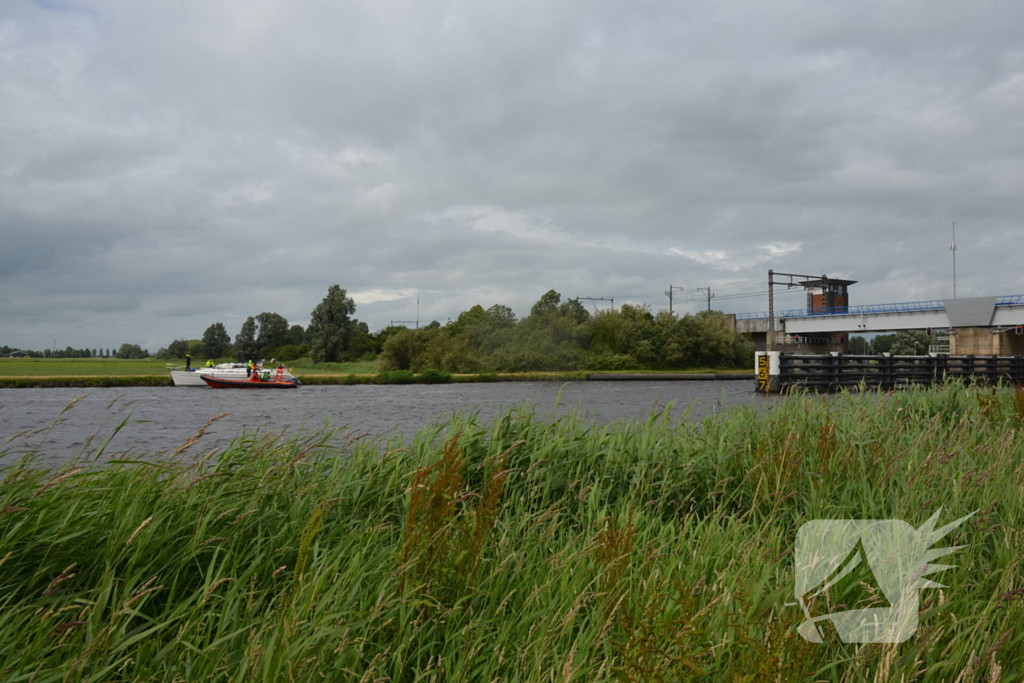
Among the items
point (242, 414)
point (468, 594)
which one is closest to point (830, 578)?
point (468, 594)

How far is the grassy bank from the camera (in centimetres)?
218

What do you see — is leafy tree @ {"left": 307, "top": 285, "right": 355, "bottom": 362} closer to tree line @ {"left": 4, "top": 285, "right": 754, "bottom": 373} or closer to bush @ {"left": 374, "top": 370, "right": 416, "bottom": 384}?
tree line @ {"left": 4, "top": 285, "right": 754, "bottom": 373}


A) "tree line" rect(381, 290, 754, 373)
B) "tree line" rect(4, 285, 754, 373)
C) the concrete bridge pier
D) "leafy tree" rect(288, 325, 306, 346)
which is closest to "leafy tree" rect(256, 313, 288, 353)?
"leafy tree" rect(288, 325, 306, 346)

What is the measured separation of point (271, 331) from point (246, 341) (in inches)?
143

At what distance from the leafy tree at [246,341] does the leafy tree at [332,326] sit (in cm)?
1419

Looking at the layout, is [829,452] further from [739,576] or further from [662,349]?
[662,349]

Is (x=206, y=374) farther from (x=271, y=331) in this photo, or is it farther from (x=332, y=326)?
(x=271, y=331)

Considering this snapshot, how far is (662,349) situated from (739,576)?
59.3 metres

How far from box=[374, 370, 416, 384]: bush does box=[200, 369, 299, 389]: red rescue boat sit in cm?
626

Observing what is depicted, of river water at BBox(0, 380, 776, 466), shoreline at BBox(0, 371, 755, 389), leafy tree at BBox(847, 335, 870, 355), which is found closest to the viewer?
river water at BBox(0, 380, 776, 466)

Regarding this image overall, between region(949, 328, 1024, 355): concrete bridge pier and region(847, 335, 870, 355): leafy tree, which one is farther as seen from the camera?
region(847, 335, 870, 355): leafy tree

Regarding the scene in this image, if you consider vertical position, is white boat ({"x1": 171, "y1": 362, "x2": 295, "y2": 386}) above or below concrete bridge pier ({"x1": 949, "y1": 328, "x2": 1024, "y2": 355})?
below

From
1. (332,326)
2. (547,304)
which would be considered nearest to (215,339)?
(332,326)

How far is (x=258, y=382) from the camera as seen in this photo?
4225 cm
